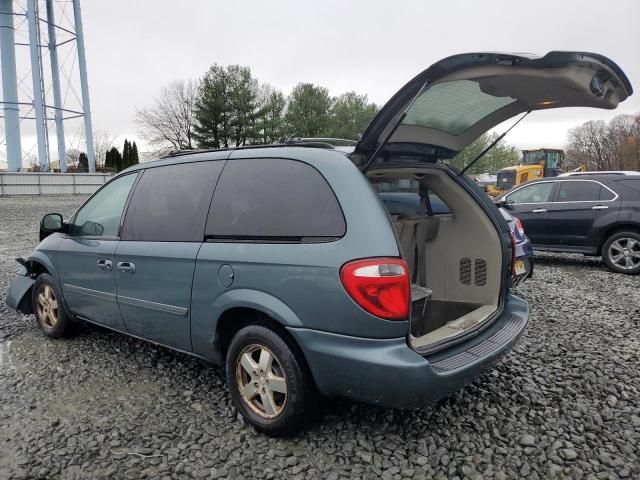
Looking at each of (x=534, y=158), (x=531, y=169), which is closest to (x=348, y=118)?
(x=534, y=158)

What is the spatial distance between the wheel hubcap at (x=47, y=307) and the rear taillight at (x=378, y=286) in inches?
127

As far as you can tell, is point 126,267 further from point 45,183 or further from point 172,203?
point 45,183

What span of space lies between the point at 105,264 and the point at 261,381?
1688 millimetres

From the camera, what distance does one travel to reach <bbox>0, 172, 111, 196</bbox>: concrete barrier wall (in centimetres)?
2508

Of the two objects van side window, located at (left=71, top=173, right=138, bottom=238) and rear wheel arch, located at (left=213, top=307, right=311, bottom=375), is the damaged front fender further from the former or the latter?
rear wheel arch, located at (left=213, top=307, right=311, bottom=375)

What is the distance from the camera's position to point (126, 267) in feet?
10.7

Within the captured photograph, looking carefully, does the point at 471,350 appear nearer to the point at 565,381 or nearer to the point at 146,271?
the point at 565,381

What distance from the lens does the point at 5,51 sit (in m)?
27.0

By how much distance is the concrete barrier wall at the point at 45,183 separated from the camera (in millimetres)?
25078

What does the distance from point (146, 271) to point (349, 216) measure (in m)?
1.60

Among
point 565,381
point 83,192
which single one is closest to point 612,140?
point 83,192

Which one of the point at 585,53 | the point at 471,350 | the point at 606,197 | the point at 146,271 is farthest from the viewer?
the point at 606,197

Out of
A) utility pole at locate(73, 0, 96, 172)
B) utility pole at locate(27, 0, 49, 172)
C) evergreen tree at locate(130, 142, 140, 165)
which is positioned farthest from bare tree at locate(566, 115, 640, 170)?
utility pole at locate(27, 0, 49, 172)

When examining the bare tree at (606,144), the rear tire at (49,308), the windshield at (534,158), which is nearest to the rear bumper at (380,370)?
the rear tire at (49,308)
